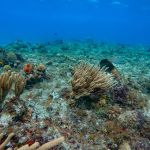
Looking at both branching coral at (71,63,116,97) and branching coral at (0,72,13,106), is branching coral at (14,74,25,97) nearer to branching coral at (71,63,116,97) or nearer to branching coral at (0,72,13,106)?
branching coral at (0,72,13,106)

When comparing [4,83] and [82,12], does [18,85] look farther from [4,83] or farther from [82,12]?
[82,12]

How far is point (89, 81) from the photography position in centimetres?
739

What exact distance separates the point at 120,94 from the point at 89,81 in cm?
124

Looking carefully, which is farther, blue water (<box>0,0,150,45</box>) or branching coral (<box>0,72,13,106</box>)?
blue water (<box>0,0,150,45</box>)

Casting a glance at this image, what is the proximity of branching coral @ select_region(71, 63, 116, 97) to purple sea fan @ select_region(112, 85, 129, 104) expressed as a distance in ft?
1.22

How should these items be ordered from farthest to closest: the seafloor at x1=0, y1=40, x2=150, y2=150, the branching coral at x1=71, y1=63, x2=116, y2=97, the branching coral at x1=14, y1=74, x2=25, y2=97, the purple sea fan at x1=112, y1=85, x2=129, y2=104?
the purple sea fan at x1=112, y1=85, x2=129, y2=104 → the branching coral at x1=71, y1=63, x2=116, y2=97 → the branching coral at x1=14, y1=74, x2=25, y2=97 → the seafloor at x1=0, y1=40, x2=150, y2=150

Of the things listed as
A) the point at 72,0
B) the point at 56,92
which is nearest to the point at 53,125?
the point at 56,92

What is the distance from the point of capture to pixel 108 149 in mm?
6012

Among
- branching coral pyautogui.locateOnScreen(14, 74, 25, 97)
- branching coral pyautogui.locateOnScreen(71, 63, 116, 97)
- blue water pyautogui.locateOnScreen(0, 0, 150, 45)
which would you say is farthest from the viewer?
blue water pyautogui.locateOnScreen(0, 0, 150, 45)

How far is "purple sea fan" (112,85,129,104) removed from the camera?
309 inches

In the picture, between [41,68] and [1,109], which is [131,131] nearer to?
[1,109]

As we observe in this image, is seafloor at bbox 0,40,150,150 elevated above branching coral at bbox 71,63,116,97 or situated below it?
below

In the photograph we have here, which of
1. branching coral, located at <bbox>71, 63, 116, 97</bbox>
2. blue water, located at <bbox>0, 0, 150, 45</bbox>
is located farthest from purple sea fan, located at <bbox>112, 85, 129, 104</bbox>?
blue water, located at <bbox>0, 0, 150, 45</bbox>

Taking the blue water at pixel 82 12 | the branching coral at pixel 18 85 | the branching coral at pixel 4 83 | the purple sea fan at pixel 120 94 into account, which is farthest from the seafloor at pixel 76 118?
the blue water at pixel 82 12
